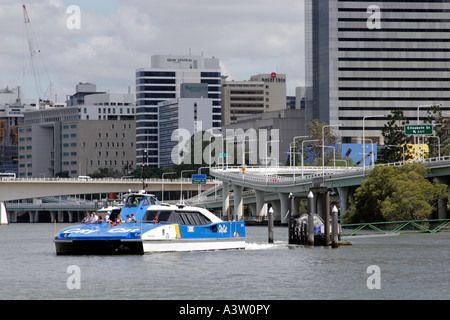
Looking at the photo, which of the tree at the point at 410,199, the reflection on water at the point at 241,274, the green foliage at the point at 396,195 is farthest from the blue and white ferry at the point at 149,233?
the green foliage at the point at 396,195

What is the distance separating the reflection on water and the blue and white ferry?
74 centimetres

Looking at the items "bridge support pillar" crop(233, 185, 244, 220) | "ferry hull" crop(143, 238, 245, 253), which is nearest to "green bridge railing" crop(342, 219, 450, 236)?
"ferry hull" crop(143, 238, 245, 253)

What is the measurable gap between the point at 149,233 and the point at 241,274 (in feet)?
43.1

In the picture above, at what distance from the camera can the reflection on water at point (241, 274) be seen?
49219mm

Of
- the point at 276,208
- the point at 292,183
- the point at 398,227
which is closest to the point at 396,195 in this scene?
the point at 398,227

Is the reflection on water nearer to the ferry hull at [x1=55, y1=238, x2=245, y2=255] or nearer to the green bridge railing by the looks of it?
the ferry hull at [x1=55, y1=238, x2=245, y2=255]

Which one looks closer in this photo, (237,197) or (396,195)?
(396,195)

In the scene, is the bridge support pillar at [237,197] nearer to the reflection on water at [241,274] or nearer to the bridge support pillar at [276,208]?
the bridge support pillar at [276,208]

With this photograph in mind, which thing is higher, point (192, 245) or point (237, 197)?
point (192, 245)

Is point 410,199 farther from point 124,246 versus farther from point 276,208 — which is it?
point 276,208

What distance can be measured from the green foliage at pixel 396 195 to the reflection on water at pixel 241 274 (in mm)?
38618

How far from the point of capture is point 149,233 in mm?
68938
